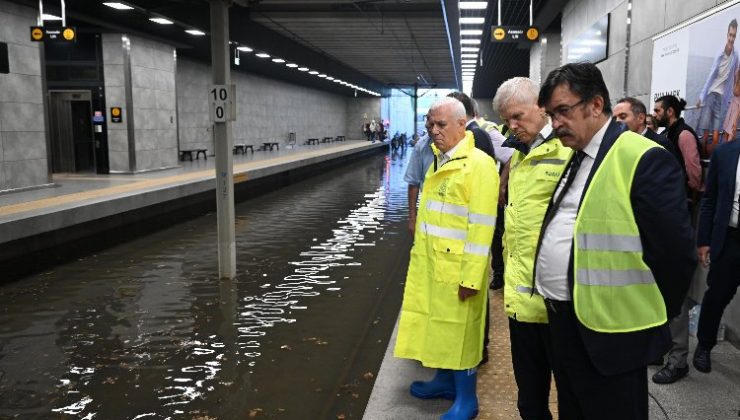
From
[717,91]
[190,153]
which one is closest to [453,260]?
[717,91]

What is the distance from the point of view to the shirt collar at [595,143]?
191 centimetres

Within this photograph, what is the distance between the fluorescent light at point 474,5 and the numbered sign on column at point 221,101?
8892mm

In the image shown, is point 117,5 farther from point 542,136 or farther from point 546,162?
point 546,162

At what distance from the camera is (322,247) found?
334 inches

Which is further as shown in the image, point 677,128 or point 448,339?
point 677,128

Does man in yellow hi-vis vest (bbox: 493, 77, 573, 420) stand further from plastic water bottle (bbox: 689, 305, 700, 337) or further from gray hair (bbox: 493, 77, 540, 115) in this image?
plastic water bottle (bbox: 689, 305, 700, 337)

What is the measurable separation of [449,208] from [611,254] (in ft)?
3.90

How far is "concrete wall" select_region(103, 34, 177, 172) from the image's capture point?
581 inches

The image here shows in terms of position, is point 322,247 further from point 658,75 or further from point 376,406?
point 376,406

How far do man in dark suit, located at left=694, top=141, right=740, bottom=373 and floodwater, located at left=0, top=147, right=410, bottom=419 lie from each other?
2.06 meters

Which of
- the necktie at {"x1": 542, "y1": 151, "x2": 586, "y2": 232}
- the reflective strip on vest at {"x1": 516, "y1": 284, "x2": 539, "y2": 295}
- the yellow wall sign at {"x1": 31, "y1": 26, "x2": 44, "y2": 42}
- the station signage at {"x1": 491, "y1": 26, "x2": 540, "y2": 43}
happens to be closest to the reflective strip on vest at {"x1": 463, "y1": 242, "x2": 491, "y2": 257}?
the reflective strip on vest at {"x1": 516, "y1": 284, "x2": 539, "y2": 295}

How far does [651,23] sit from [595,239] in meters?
5.34

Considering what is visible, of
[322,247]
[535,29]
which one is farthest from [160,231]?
[535,29]

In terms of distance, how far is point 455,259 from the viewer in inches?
114
